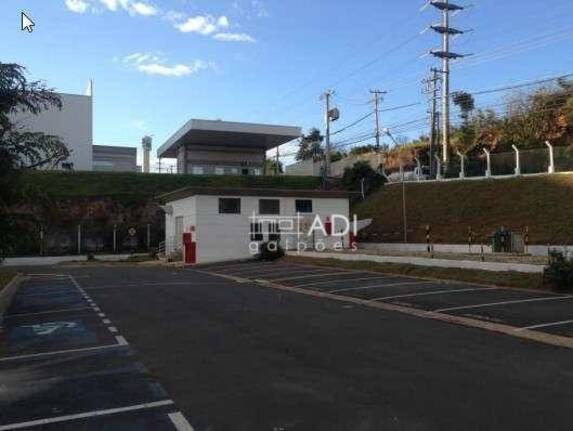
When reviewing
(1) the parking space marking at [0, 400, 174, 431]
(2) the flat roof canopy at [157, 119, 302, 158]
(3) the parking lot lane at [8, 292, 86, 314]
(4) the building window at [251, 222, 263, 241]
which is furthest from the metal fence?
(1) the parking space marking at [0, 400, 174, 431]

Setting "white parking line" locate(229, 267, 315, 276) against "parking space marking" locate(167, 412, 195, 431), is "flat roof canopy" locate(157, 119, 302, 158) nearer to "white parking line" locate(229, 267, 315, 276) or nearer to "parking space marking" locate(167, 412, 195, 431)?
"white parking line" locate(229, 267, 315, 276)

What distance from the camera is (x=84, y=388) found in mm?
7789

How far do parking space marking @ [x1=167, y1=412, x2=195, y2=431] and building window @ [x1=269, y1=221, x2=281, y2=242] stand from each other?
33997mm

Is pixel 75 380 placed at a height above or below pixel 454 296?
below

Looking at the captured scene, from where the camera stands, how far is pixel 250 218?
40000 millimetres

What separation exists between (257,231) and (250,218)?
0.87 metres

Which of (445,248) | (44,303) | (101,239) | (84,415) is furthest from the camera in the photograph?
(101,239)

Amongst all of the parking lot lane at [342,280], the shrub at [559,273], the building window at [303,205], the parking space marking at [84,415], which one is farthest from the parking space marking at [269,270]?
the parking space marking at [84,415]

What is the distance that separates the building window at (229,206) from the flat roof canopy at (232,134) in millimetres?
22634

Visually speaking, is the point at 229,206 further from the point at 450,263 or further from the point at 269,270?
the point at 450,263

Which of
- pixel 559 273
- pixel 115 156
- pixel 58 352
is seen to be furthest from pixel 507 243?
pixel 115 156

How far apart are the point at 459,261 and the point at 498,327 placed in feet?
36.4

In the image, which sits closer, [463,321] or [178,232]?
[463,321]

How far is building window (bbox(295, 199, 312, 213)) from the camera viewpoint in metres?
41.7
